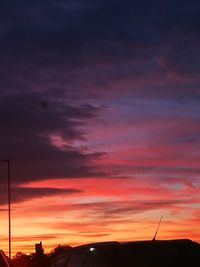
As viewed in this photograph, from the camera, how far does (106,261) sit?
11789 millimetres

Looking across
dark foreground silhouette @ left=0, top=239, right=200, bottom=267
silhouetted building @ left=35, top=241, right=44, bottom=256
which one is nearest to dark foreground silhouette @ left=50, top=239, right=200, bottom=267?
dark foreground silhouette @ left=0, top=239, right=200, bottom=267

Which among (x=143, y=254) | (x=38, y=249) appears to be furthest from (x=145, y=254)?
(x=38, y=249)

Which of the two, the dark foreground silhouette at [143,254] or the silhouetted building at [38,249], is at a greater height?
the silhouetted building at [38,249]

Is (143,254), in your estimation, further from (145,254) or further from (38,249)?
(38,249)

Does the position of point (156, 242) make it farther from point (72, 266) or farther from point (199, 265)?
point (72, 266)

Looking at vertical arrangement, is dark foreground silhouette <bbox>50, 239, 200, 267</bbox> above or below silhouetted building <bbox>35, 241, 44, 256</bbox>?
below

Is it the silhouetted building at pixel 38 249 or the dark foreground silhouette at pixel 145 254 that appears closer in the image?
the dark foreground silhouette at pixel 145 254

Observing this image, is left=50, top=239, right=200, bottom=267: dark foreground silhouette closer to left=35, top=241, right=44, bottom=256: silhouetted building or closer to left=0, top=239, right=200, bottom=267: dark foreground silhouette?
left=0, top=239, right=200, bottom=267: dark foreground silhouette

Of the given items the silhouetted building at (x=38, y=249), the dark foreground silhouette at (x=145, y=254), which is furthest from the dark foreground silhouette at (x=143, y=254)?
the silhouetted building at (x=38, y=249)

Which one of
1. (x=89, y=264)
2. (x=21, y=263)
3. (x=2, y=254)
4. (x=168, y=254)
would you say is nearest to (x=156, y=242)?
(x=168, y=254)

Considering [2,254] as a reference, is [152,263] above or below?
below

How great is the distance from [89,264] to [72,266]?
59 centimetres

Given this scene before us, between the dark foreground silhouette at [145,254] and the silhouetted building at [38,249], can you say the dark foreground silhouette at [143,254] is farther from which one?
the silhouetted building at [38,249]

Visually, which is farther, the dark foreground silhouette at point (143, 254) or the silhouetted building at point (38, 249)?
the silhouetted building at point (38, 249)
